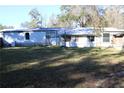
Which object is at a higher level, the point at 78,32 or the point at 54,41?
the point at 78,32

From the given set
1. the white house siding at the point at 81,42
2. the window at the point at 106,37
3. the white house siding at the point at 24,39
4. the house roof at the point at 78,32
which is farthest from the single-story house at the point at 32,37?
the window at the point at 106,37

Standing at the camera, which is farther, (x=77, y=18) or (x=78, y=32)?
(x=77, y=18)

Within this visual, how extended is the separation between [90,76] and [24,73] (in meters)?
2.39

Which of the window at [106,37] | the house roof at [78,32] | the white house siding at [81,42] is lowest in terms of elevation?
the white house siding at [81,42]

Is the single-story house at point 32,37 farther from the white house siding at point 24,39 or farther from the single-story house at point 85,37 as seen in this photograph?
the single-story house at point 85,37

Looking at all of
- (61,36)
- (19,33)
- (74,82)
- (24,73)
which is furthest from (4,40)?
(74,82)

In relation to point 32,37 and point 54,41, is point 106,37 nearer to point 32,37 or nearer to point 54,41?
point 54,41

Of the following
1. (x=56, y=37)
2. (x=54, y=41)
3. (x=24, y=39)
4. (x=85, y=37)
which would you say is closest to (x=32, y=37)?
(x=24, y=39)

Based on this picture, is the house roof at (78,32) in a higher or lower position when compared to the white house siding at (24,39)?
higher

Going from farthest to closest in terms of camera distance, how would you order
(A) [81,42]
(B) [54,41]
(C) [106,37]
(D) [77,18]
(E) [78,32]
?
(D) [77,18]
(B) [54,41]
(E) [78,32]
(A) [81,42]
(C) [106,37]

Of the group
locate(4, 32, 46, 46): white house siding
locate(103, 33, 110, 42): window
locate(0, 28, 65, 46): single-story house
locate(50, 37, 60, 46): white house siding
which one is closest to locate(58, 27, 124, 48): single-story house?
locate(103, 33, 110, 42): window

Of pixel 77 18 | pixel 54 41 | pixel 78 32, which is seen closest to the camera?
pixel 78 32

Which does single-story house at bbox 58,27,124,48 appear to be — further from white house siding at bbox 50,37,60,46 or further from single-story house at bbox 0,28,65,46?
single-story house at bbox 0,28,65,46

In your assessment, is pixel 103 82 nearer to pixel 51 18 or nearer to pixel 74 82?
pixel 74 82
